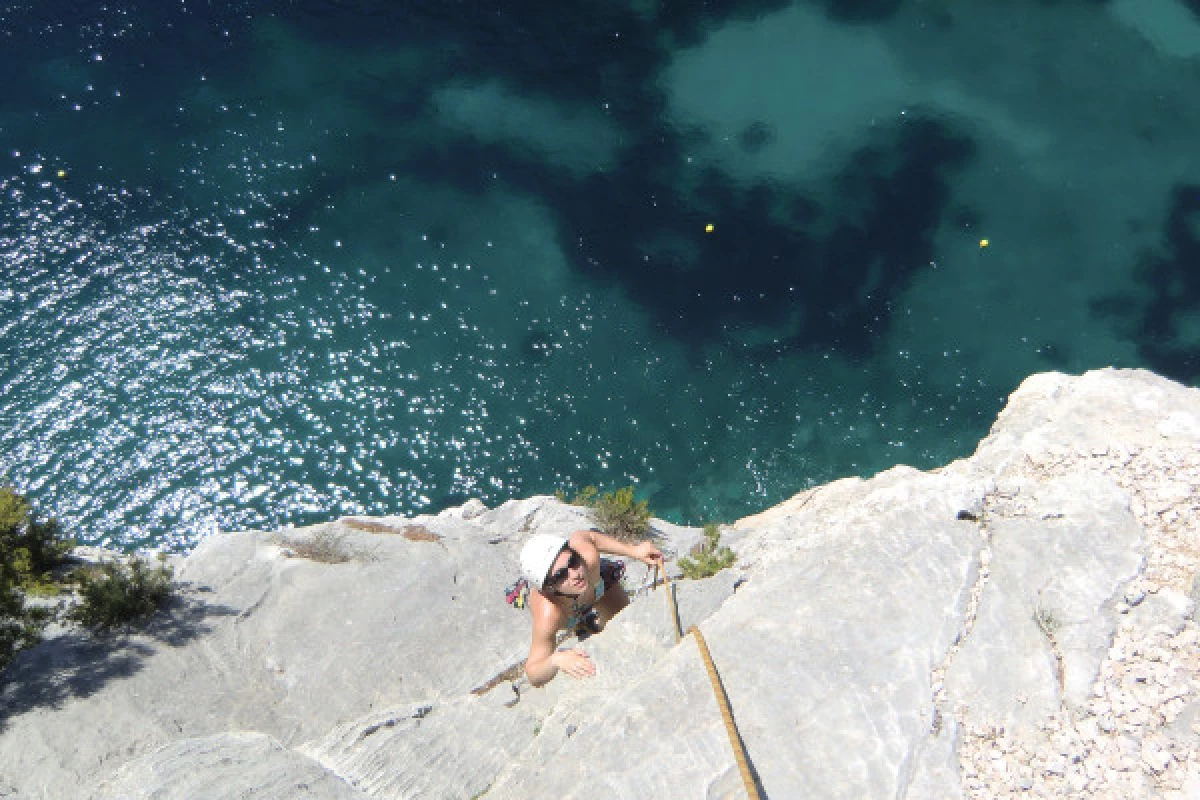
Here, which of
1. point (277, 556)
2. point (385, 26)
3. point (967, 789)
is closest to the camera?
point (967, 789)

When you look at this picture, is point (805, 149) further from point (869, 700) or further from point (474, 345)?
point (869, 700)

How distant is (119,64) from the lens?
25.0 m

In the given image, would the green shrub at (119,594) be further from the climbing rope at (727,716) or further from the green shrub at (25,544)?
the climbing rope at (727,716)

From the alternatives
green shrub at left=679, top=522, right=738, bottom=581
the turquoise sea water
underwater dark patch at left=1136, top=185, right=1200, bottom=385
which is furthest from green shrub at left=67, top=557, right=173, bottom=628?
underwater dark patch at left=1136, top=185, right=1200, bottom=385

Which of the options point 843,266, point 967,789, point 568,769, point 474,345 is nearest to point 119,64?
point 474,345

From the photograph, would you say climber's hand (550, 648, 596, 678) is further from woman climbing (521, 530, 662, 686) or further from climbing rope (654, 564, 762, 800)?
climbing rope (654, 564, 762, 800)

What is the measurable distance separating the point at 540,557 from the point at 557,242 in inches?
572

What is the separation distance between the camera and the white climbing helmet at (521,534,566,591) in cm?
921

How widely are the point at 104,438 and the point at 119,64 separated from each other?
12.1 metres

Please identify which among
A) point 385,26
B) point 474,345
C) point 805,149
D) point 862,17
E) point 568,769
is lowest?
point 568,769

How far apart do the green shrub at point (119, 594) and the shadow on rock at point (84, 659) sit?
17 cm

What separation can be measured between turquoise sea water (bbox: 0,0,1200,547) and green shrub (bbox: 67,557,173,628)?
5.69 metres

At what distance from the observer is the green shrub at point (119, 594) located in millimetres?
12180

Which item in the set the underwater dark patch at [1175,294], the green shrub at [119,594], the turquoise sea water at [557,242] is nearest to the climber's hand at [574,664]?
the green shrub at [119,594]
